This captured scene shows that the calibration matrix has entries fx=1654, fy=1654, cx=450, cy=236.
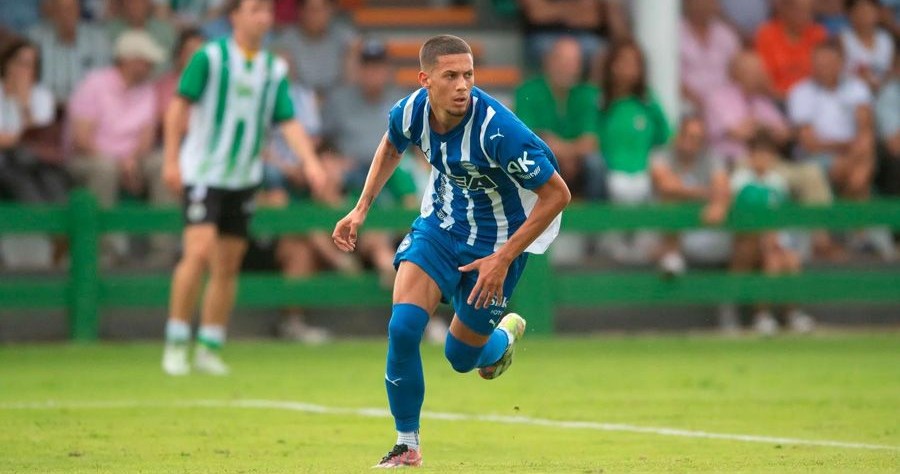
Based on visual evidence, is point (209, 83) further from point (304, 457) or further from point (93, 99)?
point (304, 457)

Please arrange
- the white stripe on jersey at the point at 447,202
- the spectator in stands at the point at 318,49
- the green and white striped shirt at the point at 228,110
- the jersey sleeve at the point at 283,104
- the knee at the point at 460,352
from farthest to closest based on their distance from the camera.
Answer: the spectator in stands at the point at 318,49 < the jersey sleeve at the point at 283,104 < the green and white striped shirt at the point at 228,110 < the knee at the point at 460,352 < the white stripe on jersey at the point at 447,202

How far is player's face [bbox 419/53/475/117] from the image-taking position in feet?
24.1

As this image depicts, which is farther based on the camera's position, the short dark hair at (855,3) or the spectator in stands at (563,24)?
the short dark hair at (855,3)

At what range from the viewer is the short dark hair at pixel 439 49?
7.40 m

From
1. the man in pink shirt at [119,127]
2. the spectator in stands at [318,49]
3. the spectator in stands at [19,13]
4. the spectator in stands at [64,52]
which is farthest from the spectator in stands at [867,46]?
the spectator in stands at [19,13]

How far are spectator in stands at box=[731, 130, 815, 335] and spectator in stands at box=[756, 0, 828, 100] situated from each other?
200 cm

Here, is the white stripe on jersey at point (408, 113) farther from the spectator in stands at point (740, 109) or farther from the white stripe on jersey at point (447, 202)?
the spectator in stands at point (740, 109)

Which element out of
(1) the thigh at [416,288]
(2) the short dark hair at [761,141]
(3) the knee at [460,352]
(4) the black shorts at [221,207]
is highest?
(1) the thigh at [416,288]

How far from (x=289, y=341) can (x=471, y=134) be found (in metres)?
8.44

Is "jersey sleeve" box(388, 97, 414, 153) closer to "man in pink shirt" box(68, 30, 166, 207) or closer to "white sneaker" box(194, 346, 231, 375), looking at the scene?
"white sneaker" box(194, 346, 231, 375)

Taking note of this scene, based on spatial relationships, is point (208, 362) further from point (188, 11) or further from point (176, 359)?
point (188, 11)

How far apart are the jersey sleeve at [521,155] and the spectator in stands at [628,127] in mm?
8903

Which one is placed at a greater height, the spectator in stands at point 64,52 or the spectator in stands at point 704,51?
the spectator in stands at point 704,51

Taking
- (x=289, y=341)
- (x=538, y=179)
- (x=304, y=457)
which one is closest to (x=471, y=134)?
(x=538, y=179)
